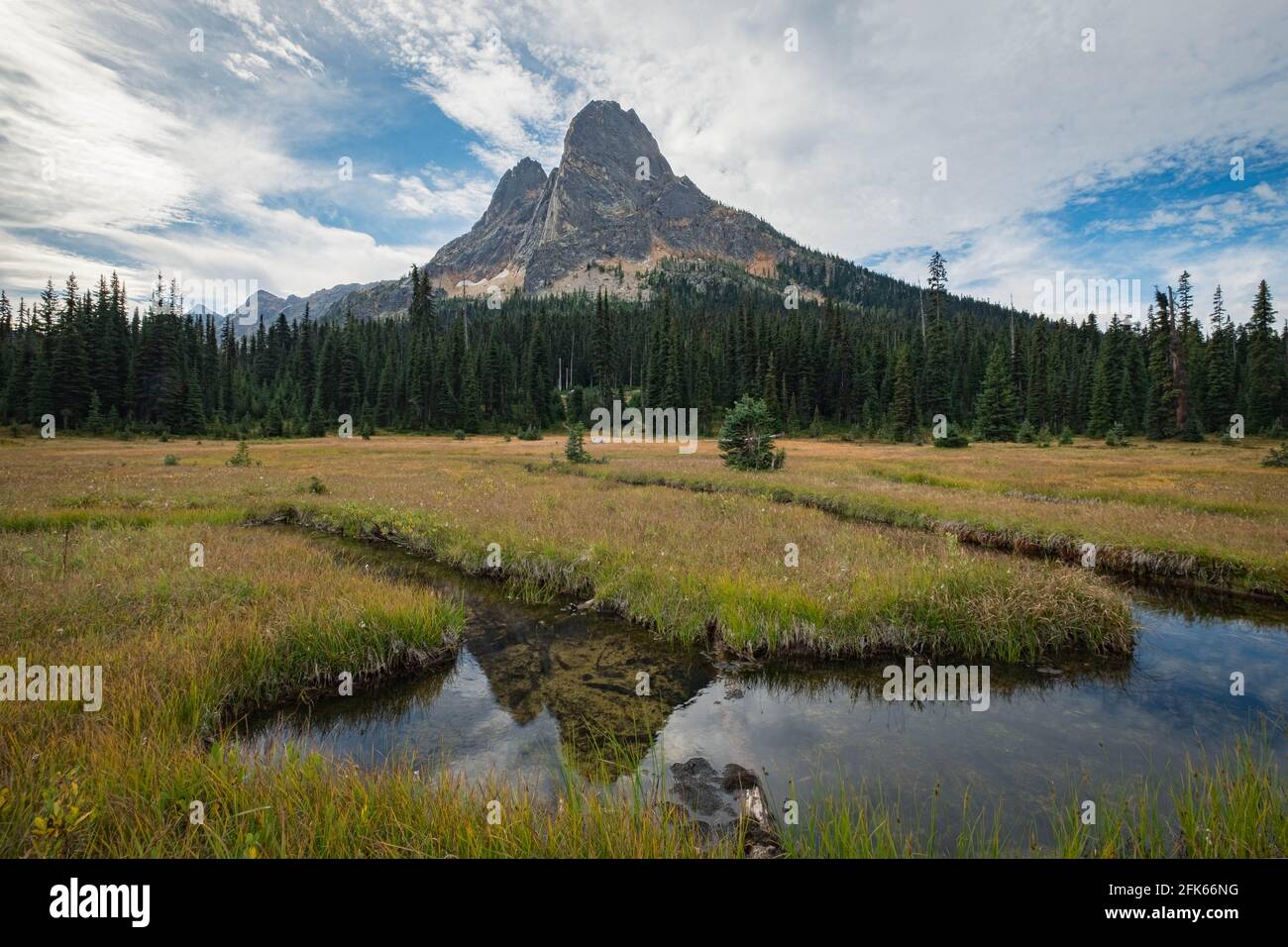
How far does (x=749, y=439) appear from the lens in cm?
3719

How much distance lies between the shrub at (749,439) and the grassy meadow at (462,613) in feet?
25.4

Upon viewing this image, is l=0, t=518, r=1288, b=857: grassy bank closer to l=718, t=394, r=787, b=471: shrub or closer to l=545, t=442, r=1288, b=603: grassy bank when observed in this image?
l=545, t=442, r=1288, b=603: grassy bank

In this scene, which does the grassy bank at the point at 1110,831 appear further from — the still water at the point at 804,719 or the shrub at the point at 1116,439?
the shrub at the point at 1116,439

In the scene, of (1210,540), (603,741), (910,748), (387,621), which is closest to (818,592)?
(910,748)

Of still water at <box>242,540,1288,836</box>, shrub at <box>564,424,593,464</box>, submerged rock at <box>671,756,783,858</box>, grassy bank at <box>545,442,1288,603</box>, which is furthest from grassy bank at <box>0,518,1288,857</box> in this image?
shrub at <box>564,424,593,464</box>

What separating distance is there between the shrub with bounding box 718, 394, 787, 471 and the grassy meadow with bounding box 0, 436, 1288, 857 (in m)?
7.75

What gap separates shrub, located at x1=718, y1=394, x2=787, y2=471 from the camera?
3672 centimetres

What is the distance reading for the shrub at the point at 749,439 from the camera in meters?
36.7

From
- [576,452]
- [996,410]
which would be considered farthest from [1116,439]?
[576,452]

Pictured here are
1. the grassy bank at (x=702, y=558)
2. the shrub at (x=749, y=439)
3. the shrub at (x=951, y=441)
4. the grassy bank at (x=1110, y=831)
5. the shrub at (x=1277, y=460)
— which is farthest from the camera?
the shrub at (x=951, y=441)

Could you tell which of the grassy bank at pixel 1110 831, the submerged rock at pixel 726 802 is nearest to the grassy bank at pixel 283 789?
the grassy bank at pixel 1110 831

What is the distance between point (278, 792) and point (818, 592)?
31.1 feet

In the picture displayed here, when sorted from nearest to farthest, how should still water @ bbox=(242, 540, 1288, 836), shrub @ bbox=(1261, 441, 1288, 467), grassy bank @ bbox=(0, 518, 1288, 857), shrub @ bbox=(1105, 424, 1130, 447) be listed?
grassy bank @ bbox=(0, 518, 1288, 857) → still water @ bbox=(242, 540, 1288, 836) → shrub @ bbox=(1261, 441, 1288, 467) → shrub @ bbox=(1105, 424, 1130, 447)
